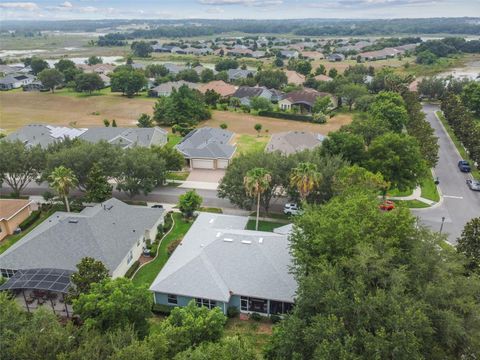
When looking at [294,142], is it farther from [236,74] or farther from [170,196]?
[236,74]

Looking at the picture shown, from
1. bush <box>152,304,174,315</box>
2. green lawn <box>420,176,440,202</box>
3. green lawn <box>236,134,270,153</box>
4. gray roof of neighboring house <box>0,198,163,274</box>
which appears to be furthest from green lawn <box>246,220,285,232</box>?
green lawn <box>236,134,270,153</box>

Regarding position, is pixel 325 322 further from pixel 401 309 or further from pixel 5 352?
pixel 5 352

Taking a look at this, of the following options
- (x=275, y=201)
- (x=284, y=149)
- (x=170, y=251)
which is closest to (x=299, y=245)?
(x=170, y=251)

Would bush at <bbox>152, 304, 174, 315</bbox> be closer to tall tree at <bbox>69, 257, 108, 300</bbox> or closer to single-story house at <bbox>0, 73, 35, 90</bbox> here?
tall tree at <bbox>69, 257, 108, 300</bbox>

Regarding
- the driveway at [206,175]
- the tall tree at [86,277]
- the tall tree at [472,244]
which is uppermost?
the tall tree at [472,244]

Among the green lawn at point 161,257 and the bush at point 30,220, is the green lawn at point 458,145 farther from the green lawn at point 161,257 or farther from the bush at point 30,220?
the bush at point 30,220

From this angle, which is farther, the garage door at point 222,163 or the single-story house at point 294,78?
the single-story house at point 294,78

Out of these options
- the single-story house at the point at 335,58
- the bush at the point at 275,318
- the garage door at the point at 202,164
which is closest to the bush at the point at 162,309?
the bush at the point at 275,318
